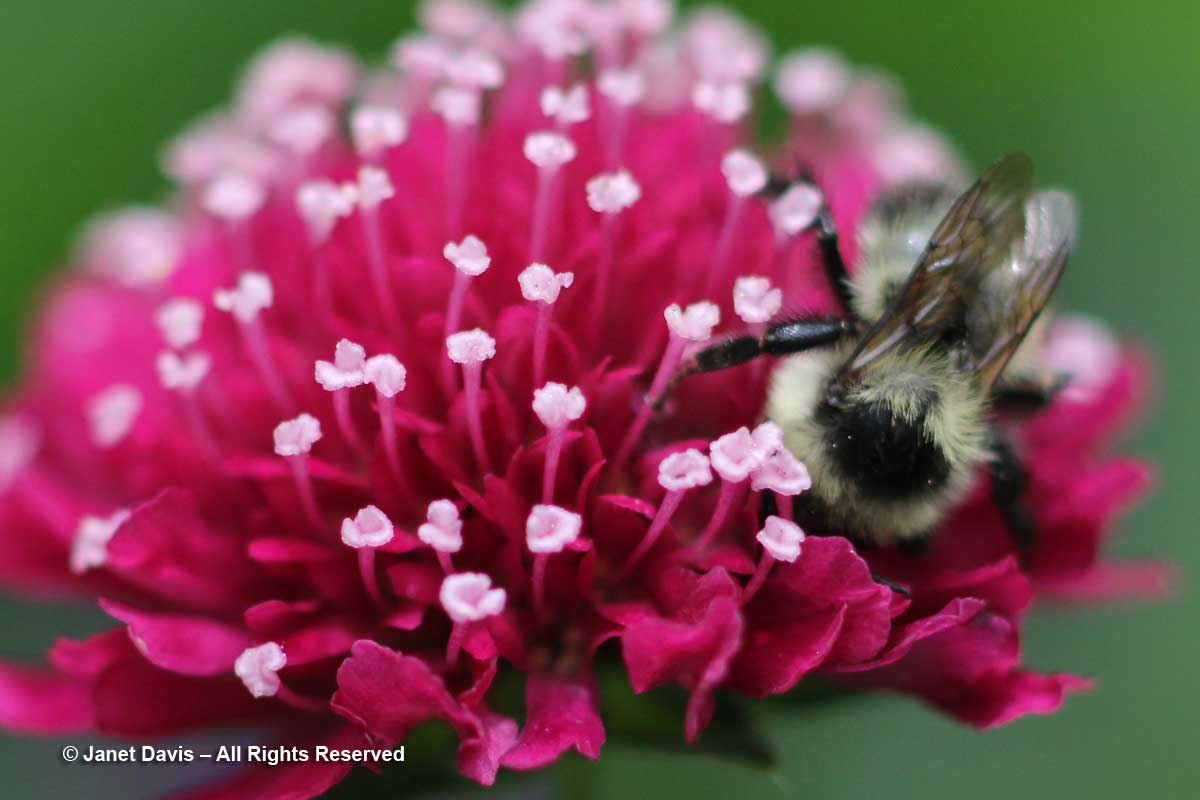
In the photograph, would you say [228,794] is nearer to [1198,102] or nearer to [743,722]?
[743,722]

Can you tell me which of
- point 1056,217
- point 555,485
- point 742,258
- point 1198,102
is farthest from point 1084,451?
point 1198,102

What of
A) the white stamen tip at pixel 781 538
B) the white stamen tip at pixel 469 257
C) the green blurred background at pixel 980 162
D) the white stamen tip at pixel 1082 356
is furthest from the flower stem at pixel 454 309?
the green blurred background at pixel 980 162

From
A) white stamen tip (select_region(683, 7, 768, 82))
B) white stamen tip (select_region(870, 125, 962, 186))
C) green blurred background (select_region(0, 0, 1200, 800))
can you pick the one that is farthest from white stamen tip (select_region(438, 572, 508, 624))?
green blurred background (select_region(0, 0, 1200, 800))

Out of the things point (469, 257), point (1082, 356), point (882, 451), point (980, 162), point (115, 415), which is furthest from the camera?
point (980, 162)

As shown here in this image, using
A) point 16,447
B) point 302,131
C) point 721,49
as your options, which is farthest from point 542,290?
point 16,447

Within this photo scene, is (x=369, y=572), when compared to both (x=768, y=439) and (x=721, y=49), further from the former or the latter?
(x=721, y=49)
